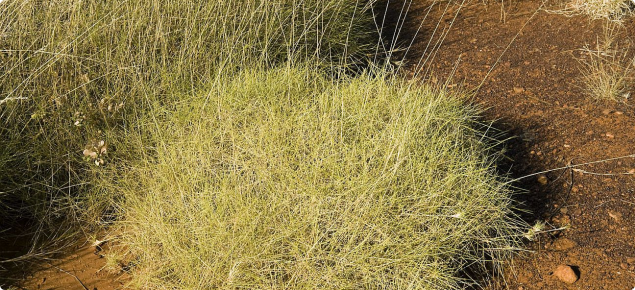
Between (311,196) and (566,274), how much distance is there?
0.98 m

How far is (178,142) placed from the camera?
259 centimetres

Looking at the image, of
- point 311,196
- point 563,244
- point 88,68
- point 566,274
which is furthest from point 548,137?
point 88,68

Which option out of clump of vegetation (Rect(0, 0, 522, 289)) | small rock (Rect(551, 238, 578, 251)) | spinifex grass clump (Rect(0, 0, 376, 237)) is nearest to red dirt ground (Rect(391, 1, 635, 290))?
small rock (Rect(551, 238, 578, 251))

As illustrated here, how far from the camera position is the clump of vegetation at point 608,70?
3.11m

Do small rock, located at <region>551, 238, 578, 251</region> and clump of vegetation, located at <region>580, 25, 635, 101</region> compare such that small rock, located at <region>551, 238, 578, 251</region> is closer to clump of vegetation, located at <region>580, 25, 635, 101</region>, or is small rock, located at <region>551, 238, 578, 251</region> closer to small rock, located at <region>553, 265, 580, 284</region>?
small rock, located at <region>553, 265, 580, 284</region>

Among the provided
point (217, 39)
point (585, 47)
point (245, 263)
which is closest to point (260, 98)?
point (217, 39)

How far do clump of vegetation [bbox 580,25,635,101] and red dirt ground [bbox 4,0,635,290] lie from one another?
2.2 inches

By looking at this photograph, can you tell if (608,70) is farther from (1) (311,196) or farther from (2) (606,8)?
(1) (311,196)

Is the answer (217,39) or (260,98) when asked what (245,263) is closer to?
(260,98)

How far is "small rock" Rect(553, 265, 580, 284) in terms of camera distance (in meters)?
2.18

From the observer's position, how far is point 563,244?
2.36m

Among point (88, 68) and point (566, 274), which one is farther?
point (88, 68)

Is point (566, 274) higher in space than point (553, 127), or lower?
lower

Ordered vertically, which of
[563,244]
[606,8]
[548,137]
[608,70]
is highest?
[606,8]
